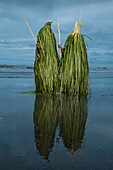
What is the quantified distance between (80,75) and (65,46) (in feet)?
5.16

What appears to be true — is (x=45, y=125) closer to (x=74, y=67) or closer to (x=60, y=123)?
(x=60, y=123)

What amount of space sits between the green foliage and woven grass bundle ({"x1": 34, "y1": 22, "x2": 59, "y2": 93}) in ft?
1.29

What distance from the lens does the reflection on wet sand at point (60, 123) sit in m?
5.35

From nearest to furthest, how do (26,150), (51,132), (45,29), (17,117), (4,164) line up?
(4,164)
(26,150)
(51,132)
(17,117)
(45,29)

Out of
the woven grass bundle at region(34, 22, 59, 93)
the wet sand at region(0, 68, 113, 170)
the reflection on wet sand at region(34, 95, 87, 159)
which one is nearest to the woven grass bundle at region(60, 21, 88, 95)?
the woven grass bundle at region(34, 22, 59, 93)

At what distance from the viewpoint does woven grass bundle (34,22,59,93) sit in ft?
42.8

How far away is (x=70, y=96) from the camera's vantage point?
493 inches

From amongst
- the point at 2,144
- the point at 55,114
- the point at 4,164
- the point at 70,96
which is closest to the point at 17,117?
the point at 55,114

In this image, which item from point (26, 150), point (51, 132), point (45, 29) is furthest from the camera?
point (45, 29)

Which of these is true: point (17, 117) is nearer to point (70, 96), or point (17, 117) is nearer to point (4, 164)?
point (4, 164)

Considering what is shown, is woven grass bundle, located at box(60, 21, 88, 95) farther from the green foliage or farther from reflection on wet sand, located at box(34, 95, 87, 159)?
reflection on wet sand, located at box(34, 95, 87, 159)

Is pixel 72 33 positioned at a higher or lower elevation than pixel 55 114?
higher

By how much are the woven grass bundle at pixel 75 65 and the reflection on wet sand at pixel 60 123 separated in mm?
2265

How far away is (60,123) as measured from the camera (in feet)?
23.3
